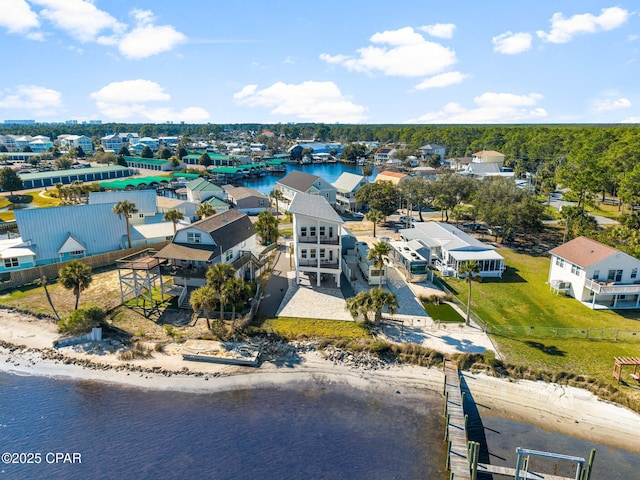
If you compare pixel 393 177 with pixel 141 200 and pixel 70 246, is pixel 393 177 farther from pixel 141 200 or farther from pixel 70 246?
pixel 70 246

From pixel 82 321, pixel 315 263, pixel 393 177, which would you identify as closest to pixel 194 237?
pixel 82 321

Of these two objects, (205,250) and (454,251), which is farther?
(454,251)

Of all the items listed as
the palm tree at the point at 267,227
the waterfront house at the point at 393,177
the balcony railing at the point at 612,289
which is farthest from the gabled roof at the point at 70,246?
the waterfront house at the point at 393,177

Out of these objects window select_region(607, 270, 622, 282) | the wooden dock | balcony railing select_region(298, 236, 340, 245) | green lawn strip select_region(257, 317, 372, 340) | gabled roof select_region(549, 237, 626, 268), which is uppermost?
balcony railing select_region(298, 236, 340, 245)

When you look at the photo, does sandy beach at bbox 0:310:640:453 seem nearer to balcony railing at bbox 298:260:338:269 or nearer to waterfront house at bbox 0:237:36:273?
balcony railing at bbox 298:260:338:269

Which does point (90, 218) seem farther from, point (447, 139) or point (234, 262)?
point (447, 139)

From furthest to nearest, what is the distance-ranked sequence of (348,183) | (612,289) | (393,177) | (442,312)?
(393,177), (348,183), (442,312), (612,289)

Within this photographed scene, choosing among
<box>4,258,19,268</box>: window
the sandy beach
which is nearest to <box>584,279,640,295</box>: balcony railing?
the sandy beach
